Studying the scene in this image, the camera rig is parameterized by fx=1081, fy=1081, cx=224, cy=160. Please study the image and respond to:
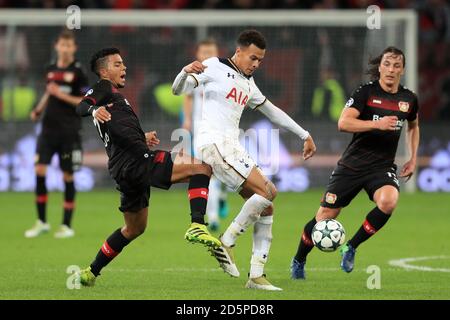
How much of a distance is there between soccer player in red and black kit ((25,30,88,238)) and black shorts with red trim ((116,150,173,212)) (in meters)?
5.17

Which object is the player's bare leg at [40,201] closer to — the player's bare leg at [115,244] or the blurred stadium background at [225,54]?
the blurred stadium background at [225,54]

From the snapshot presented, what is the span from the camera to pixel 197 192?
8547 mm

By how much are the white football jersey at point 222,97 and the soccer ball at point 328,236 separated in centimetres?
107

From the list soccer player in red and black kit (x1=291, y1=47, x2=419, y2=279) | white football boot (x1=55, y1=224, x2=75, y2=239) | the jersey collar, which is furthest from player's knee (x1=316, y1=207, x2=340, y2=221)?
white football boot (x1=55, y1=224, x2=75, y2=239)

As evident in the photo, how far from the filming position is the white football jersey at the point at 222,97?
925 centimetres

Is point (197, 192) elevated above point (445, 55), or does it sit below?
below

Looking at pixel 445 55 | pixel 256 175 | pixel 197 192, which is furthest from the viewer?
pixel 445 55

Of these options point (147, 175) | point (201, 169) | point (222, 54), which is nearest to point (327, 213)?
point (201, 169)

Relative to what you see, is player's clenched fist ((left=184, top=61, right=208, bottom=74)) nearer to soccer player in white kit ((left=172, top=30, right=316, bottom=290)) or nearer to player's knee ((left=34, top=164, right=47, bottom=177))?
soccer player in white kit ((left=172, top=30, right=316, bottom=290))

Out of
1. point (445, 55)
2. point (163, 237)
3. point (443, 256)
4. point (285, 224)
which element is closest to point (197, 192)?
point (443, 256)

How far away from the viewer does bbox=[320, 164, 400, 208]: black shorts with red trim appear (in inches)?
376

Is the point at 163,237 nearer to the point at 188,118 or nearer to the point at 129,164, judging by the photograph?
the point at 188,118

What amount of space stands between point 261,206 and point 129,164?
118 centimetres

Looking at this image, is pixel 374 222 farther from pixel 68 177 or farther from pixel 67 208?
pixel 68 177
